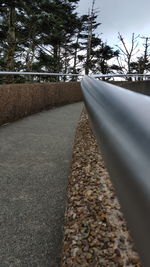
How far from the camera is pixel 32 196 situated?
363 centimetres

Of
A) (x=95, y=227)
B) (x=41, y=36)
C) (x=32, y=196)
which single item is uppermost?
(x=41, y=36)

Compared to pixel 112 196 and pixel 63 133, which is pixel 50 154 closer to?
pixel 63 133

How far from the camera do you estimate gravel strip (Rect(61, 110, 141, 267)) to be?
Answer: 5.60 ft

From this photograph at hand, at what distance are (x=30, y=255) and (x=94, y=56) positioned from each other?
4013 centimetres

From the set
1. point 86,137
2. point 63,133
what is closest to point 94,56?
point 63,133

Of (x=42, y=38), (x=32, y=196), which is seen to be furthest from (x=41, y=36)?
(x=32, y=196)

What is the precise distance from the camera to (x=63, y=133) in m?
7.39

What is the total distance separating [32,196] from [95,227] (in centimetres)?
176

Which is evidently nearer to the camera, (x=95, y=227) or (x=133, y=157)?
(x=133, y=157)

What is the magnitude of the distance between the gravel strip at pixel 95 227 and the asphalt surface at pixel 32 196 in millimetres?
476

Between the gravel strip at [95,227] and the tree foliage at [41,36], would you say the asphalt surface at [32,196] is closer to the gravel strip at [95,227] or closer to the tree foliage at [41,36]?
the gravel strip at [95,227]

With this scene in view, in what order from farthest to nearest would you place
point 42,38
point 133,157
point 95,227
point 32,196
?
point 42,38 → point 32,196 → point 95,227 → point 133,157

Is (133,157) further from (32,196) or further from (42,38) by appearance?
(42,38)

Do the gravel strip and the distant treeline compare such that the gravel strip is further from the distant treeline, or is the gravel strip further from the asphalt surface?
the distant treeline
